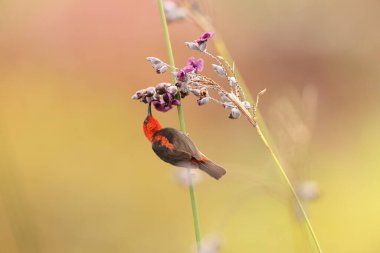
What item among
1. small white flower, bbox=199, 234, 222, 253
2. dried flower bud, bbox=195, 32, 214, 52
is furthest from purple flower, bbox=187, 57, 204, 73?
small white flower, bbox=199, 234, 222, 253

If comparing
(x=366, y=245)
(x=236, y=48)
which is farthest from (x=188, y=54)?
(x=366, y=245)

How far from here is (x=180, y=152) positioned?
473 millimetres

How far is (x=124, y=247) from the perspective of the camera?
143 centimetres

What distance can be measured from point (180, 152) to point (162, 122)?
1.34 metres

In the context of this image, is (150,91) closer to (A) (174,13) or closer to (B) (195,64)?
(B) (195,64)

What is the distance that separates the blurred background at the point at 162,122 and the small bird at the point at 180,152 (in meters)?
0.67

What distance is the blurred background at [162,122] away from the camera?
56.4 inches

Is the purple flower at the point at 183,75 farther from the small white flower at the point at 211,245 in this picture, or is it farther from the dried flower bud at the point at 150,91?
the small white flower at the point at 211,245

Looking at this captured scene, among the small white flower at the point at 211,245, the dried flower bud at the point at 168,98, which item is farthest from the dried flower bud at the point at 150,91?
the small white flower at the point at 211,245

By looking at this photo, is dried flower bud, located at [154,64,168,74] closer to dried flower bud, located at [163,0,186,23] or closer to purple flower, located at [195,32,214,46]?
purple flower, located at [195,32,214,46]

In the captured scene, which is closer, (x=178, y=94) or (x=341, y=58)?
(x=178, y=94)

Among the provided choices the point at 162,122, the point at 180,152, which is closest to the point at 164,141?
the point at 180,152

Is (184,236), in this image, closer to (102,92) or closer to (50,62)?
(102,92)

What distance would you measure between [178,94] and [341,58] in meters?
1.72
